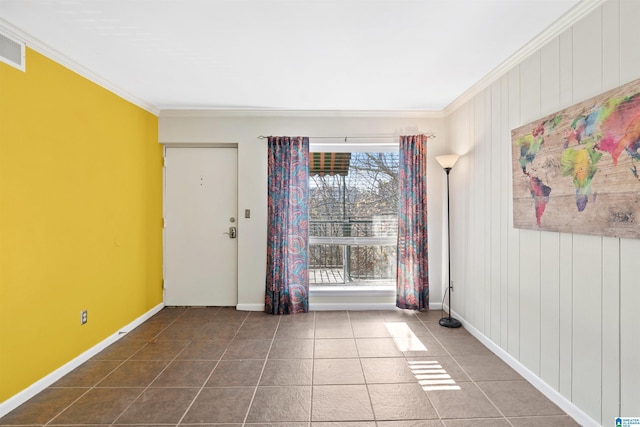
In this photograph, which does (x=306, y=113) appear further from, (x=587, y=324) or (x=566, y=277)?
(x=587, y=324)

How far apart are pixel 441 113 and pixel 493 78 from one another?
1089 mm

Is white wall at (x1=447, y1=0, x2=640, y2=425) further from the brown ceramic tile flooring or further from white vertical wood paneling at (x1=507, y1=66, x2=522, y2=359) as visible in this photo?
the brown ceramic tile flooring

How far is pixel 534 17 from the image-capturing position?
6.26ft

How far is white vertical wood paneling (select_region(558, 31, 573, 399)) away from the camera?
1868 mm

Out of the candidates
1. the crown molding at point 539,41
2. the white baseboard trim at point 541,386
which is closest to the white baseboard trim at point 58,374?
the white baseboard trim at point 541,386

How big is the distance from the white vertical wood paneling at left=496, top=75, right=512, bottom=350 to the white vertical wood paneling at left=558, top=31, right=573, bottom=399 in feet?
1.86

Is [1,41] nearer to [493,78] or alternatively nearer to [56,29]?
[56,29]

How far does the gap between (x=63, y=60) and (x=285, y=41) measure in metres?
1.78

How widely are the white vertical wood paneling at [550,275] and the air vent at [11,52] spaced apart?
11.8ft

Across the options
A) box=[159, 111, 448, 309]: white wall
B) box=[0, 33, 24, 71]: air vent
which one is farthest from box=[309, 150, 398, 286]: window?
box=[0, 33, 24, 71]: air vent

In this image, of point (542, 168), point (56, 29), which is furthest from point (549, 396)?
point (56, 29)

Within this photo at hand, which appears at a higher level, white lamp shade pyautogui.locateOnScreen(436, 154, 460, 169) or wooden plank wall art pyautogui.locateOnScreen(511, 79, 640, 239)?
white lamp shade pyautogui.locateOnScreen(436, 154, 460, 169)

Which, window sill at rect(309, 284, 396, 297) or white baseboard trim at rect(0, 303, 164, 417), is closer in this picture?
white baseboard trim at rect(0, 303, 164, 417)

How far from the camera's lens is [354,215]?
391 centimetres
